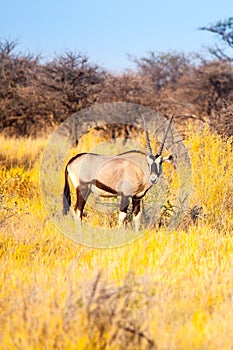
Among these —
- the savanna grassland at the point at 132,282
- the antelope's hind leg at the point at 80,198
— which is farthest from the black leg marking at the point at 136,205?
the antelope's hind leg at the point at 80,198

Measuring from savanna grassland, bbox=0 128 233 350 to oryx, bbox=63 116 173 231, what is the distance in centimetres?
45

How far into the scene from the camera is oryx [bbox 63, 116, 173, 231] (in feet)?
20.6

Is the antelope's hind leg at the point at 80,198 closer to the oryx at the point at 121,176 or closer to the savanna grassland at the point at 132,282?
the oryx at the point at 121,176

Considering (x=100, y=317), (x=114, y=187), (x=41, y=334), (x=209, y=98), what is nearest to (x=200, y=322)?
(x=100, y=317)

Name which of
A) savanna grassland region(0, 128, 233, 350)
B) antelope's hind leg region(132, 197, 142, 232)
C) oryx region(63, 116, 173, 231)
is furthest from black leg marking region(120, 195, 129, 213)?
savanna grassland region(0, 128, 233, 350)

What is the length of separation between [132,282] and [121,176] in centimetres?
271

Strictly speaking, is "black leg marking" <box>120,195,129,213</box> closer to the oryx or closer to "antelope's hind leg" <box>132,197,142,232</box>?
the oryx

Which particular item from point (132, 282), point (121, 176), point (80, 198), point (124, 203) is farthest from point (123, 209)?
point (132, 282)

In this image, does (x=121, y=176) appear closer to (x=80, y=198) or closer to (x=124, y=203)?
(x=124, y=203)

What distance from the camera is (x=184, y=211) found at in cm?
675

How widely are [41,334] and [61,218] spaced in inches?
144

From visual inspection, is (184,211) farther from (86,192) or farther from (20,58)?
(20,58)

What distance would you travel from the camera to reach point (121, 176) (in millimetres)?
6309

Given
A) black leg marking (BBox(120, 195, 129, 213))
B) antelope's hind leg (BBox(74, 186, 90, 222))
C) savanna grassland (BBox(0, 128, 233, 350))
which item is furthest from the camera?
antelope's hind leg (BBox(74, 186, 90, 222))
